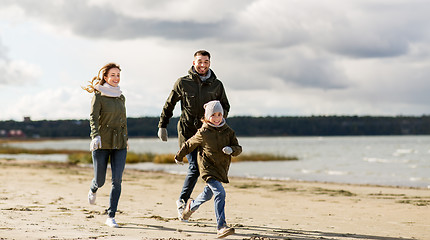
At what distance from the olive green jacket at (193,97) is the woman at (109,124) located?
2.63 feet

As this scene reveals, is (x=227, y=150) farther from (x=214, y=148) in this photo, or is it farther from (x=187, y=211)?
(x=187, y=211)

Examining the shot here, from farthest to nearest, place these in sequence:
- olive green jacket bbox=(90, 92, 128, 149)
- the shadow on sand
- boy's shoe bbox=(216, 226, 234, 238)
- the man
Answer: the man → olive green jacket bbox=(90, 92, 128, 149) → the shadow on sand → boy's shoe bbox=(216, 226, 234, 238)

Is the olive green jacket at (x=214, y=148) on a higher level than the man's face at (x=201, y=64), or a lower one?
lower

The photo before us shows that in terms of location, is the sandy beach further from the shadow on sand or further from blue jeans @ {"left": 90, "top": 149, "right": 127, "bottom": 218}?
blue jeans @ {"left": 90, "top": 149, "right": 127, "bottom": 218}

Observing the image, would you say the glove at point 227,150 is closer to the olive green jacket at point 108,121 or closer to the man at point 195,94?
Result: the man at point 195,94

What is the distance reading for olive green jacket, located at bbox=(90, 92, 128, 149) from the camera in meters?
7.40

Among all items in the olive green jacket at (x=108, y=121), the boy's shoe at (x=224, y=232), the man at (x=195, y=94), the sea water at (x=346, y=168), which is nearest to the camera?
the boy's shoe at (x=224, y=232)

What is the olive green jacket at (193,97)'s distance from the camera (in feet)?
25.2

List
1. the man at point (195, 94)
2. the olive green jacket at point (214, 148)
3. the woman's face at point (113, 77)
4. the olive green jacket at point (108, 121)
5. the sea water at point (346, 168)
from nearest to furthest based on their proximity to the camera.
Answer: the olive green jacket at point (214, 148) < the olive green jacket at point (108, 121) < the woman's face at point (113, 77) < the man at point (195, 94) < the sea water at point (346, 168)

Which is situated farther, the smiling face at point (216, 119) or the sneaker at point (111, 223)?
the sneaker at point (111, 223)

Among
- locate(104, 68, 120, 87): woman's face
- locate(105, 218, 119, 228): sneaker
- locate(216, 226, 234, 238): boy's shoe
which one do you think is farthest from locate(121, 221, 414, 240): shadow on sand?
locate(104, 68, 120, 87): woman's face

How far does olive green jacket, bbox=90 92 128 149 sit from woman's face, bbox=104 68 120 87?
20 centimetres

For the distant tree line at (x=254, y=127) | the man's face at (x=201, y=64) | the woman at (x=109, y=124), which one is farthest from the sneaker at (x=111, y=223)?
the distant tree line at (x=254, y=127)

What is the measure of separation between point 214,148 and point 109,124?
156cm
